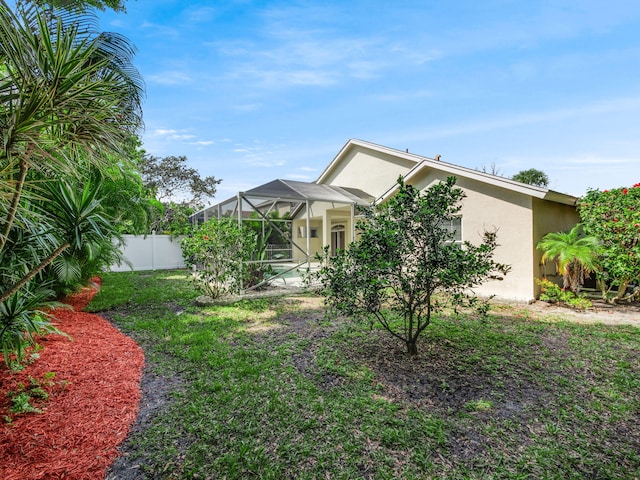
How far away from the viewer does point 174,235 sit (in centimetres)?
1914

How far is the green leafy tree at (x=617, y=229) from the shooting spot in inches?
290

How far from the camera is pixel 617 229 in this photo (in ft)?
24.9

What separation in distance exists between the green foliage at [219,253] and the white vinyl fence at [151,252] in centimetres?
1106

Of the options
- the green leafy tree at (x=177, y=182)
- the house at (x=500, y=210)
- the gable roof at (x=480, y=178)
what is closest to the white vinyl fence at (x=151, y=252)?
the house at (x=500, y=210)

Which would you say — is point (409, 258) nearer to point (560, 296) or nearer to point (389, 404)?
point (389, 404)

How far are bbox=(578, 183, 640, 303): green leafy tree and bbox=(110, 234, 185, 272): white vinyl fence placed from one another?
18746 mm

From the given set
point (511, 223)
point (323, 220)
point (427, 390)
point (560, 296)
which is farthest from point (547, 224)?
point (323, 220)

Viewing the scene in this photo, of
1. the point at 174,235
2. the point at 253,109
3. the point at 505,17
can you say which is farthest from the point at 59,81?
the point at 174,235

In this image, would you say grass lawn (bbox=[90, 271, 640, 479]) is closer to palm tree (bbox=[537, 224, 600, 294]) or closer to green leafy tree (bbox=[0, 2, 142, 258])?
palm tree (bbox=[537, 224, 600, 294])

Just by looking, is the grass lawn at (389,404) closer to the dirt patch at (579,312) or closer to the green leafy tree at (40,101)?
the dirt patch at (579,312)

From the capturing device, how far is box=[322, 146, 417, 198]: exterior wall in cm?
1462

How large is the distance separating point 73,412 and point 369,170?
1440 cm

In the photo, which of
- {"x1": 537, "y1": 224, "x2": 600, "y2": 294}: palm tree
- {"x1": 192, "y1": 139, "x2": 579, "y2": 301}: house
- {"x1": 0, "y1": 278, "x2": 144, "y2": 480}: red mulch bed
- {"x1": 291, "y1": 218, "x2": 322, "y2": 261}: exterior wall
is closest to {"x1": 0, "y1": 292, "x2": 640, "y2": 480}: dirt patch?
{"x1": 0, "y1": 278, "x2": 144, "y2": 480}: red mulch bed

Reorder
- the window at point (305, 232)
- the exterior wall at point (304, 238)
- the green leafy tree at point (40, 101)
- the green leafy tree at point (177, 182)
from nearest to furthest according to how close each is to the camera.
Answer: the green leafy tree at point (40, 101), the exterior wall at point (304, 238), the window at point (305, 232), the green leafy tree at point (177, 182)
